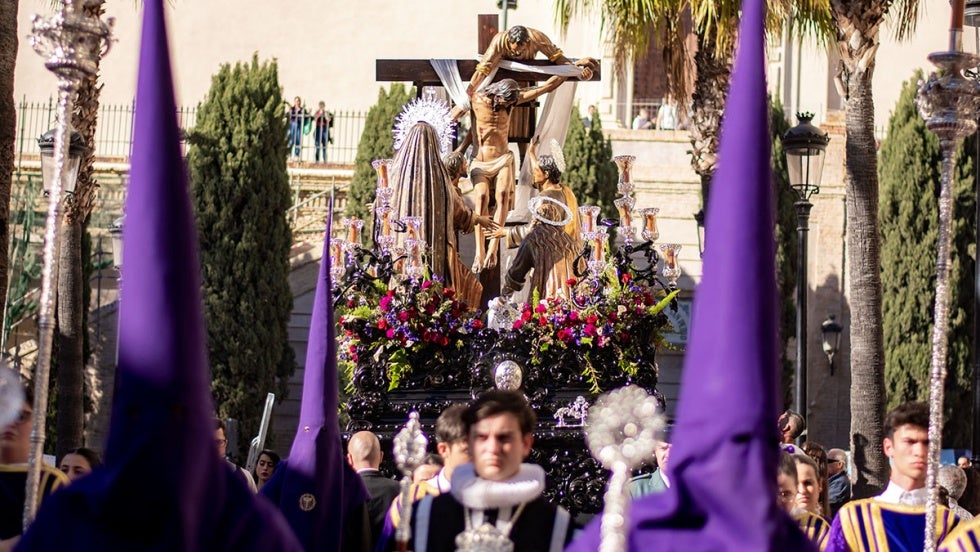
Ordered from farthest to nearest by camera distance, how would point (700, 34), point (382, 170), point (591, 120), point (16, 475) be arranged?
point (591, 120) < point (700, 34) < point (382, 170) < point (16, 475)

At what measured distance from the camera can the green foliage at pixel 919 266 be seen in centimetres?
2406

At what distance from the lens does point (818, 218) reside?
93.5ft

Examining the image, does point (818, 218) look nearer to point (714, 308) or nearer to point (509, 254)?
point (509, 254)

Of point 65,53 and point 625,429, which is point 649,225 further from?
point 625,429

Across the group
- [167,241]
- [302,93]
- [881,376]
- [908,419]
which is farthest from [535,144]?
[302,93]

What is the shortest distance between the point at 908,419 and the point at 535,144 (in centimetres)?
909

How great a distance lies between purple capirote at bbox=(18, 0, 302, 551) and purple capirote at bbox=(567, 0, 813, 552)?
104 cm

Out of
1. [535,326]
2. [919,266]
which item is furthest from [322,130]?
[535,326]

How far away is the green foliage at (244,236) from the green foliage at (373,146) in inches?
71.6

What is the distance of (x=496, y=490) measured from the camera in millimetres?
5176

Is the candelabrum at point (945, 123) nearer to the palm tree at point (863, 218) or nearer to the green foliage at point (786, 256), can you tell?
the palm tree at point (863, 218)

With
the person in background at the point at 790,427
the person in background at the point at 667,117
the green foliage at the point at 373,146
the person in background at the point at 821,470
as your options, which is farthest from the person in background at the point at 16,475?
the person in background at the point at 667,117

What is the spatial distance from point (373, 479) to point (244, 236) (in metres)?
17.2

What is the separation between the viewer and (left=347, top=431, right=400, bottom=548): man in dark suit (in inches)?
304
